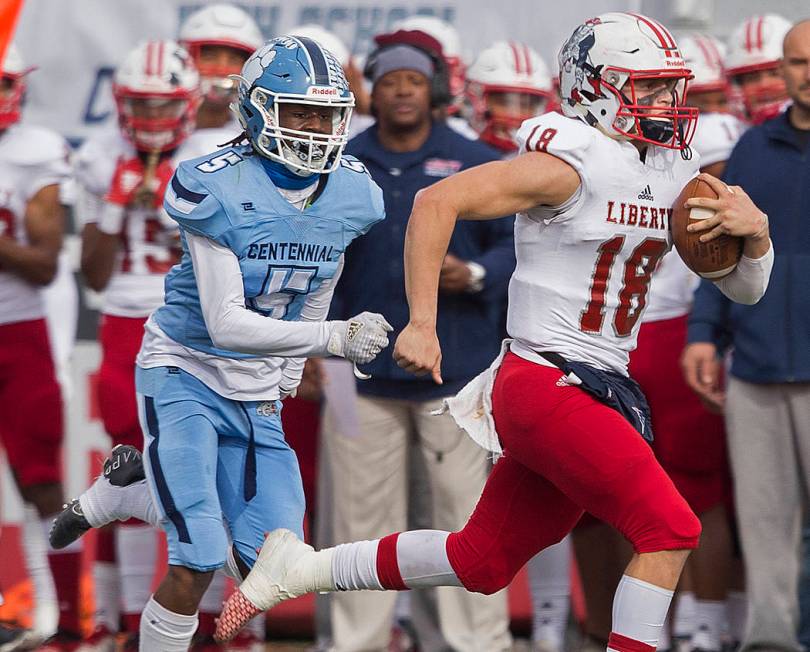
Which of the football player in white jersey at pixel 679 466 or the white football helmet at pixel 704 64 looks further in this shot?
the white football helmet at pixel 704 64

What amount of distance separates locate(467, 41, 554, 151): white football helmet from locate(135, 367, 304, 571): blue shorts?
2.18 m

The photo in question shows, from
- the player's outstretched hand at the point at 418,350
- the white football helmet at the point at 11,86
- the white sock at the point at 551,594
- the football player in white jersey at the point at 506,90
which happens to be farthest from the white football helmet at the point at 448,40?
the player's outstretched hand at the point at 418,350

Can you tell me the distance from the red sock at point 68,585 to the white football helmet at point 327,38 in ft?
7.32

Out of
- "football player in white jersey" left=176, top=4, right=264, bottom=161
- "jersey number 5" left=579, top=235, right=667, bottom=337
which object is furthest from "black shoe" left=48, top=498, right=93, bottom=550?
"football player in white jersey" left=176, top=4, right=264, bottom=161

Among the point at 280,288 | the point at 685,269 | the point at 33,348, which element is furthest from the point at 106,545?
the point at 685,269

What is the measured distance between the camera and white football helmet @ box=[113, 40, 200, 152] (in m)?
6.03

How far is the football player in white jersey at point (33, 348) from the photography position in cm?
607

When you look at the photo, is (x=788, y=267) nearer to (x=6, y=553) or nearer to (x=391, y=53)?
(x=391, y=53)

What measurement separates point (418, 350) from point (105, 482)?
1.33 m

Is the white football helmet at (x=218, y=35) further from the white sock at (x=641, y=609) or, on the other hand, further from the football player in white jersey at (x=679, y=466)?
the white sock at (x=641, y=609)

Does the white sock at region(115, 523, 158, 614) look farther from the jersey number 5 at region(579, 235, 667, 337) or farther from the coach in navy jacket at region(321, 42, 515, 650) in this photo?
the jersey number 5 at region(579, 235, 667, 337)

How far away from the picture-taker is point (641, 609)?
4223mm

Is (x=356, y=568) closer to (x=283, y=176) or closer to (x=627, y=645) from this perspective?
(x=627, y=645)

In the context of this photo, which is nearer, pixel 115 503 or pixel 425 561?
pixel 425 561
